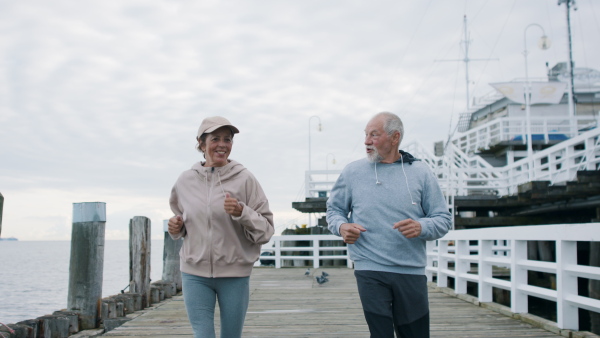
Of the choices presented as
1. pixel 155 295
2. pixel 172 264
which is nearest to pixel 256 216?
pixel 155 295

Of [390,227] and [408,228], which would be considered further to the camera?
[390,227]

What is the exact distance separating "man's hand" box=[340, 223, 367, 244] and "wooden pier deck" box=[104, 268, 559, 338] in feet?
9.30

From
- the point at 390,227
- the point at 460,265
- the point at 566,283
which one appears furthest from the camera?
the point at 460,265

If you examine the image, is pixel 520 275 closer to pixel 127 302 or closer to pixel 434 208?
pixel 434 208

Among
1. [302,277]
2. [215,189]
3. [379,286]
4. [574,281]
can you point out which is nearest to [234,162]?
[215,189]

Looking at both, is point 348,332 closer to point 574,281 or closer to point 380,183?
point 574,281

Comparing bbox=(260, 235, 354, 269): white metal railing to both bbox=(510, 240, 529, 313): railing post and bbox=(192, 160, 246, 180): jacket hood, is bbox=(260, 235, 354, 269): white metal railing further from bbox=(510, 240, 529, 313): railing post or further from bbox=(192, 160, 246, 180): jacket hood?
bbox=(192, 160, 246, 180): jacket hood

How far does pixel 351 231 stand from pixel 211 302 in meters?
0.88

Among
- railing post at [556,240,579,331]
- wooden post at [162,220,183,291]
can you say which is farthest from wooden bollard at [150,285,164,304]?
railing post at [556,240,579,331]

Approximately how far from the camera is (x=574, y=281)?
5.62 m

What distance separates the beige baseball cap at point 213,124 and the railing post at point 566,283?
3573 mm

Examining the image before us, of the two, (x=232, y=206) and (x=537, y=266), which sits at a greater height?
(x=232, y=206)

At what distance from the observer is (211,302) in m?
3.47

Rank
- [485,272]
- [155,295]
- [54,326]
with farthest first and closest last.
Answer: [155,295], [485,272], [54,326]
